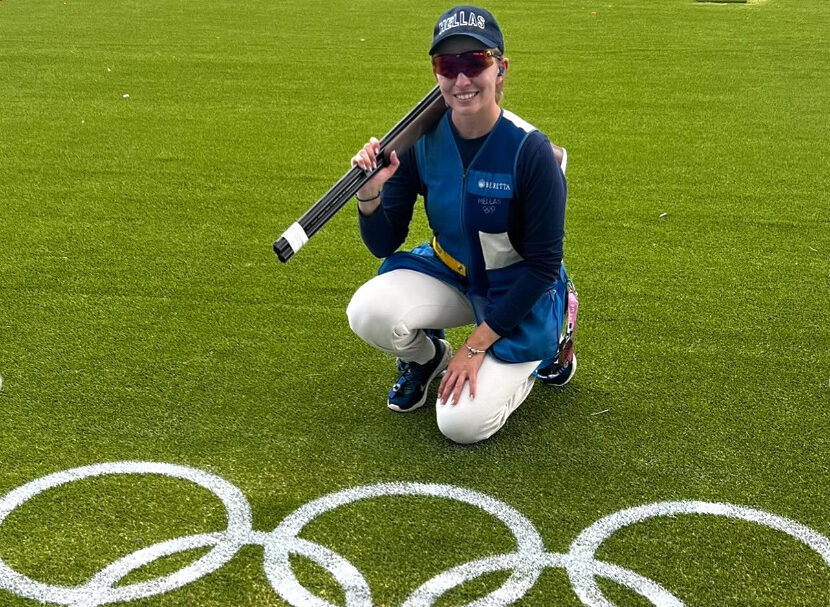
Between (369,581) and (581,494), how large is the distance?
83 centimetres

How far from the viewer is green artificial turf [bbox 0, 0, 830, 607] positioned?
111 inches

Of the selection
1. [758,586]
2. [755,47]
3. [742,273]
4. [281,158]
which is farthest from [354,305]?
[755,47]

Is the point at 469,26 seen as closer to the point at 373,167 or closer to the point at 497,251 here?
the point at 373,167

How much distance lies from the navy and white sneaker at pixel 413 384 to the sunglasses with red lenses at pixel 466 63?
1.17 m

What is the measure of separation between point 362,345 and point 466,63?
5.00 feet

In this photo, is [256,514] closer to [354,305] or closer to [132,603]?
[132,603]

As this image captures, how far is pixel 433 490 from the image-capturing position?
304 cm

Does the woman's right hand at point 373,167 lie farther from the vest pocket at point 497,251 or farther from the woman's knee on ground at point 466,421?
the woman's knee on ground at point 466,421

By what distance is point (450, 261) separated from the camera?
3.49 meters

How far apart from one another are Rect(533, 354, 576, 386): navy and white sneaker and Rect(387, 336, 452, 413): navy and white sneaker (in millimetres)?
438

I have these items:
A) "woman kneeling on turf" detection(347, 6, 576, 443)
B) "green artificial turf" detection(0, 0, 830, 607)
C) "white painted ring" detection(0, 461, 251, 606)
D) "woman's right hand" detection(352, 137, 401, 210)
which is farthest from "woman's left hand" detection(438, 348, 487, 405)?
"white painted ring" detection(0, 461, 251, 606)

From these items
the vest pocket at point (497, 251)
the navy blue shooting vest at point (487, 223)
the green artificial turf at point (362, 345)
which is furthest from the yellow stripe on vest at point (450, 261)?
the green artificial turf at point (362, 345)

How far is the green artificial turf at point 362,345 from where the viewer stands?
281 cm

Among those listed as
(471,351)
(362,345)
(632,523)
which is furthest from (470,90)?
(632,523)
